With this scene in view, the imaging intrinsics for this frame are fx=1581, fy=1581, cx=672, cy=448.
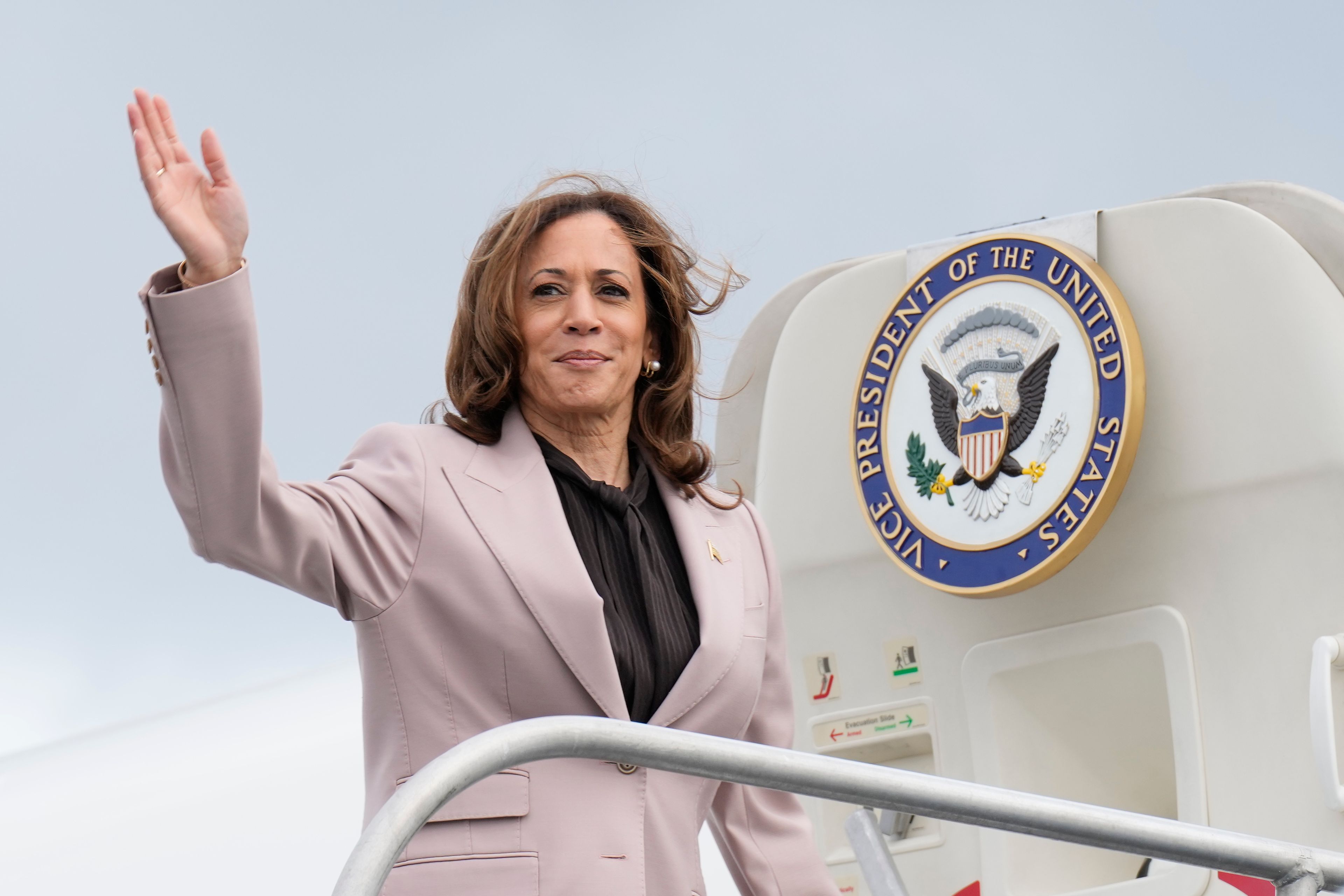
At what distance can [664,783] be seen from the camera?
1.84 meters

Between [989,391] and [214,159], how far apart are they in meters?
2.39

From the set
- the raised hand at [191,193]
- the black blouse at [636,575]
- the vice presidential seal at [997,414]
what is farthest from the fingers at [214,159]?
the vice presidential seal at [997,414]

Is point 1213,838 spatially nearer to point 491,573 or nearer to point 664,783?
point 664,783

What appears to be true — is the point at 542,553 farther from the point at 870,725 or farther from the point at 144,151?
the point at 870,725

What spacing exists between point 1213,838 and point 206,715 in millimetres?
5897

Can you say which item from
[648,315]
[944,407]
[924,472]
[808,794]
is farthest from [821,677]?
[808,794]

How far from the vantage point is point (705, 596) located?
6.24 feet

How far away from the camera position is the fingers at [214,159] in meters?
1.52

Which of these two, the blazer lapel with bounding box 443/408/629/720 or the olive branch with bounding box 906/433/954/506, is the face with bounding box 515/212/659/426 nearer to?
the blazer lapel with bounding box 443/408/629/720

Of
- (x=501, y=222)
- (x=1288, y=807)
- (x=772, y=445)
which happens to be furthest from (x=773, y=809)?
(x=772, y=445)

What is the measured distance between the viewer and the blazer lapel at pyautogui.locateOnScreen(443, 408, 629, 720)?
1.73 m

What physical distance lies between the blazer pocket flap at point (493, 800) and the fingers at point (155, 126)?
0.67 meters

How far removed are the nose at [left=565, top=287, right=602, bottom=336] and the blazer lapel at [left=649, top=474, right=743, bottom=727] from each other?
0.23 metres

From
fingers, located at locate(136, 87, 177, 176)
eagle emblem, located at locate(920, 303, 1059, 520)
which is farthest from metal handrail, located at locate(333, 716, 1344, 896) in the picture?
eagle emblem, located at locate(920, 303, 1059, 520)
